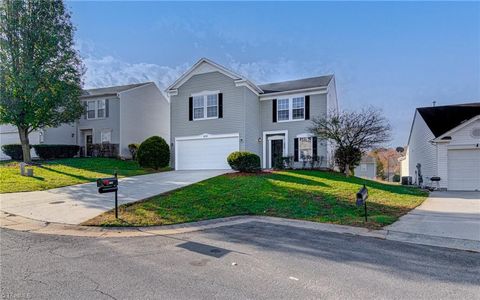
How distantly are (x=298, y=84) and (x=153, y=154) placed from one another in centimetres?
1138

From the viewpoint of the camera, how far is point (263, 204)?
355 inches

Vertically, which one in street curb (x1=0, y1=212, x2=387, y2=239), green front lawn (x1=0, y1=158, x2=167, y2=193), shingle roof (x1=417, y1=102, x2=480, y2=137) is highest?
shingle roof (x1=417, y1=102, x2=480, y2=137)

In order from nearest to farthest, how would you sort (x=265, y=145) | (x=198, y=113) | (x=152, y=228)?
(x=152, y=228)
(x=198, y=113)
(x=265, y=145)

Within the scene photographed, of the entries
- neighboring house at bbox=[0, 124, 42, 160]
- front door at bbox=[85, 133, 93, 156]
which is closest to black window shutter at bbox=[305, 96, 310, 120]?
front door at bbox=[85, 133, 93, 156]

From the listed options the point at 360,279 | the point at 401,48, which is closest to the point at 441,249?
the point at 360,279

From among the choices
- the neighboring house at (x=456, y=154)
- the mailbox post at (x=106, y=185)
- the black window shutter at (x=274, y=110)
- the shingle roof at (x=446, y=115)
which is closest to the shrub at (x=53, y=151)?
the black window shutter at (x=274, y=110)

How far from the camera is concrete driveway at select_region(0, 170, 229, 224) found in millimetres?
7887

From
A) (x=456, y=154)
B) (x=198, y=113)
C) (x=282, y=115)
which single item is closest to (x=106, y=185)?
(x=198, y=113)

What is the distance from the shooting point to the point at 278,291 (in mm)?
3461

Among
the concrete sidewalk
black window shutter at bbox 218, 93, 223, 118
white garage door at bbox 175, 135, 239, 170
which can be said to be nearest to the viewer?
the concrete sidewalk

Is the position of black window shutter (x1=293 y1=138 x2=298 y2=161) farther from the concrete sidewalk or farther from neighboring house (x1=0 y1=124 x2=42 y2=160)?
neighboring house (x1=0 y1=124 x2=42 y2=160)

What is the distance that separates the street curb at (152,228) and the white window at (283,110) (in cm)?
1277

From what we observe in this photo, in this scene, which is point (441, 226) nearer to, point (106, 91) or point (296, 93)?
point (296, 93)

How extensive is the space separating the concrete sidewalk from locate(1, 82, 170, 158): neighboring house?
2188 centimetres
